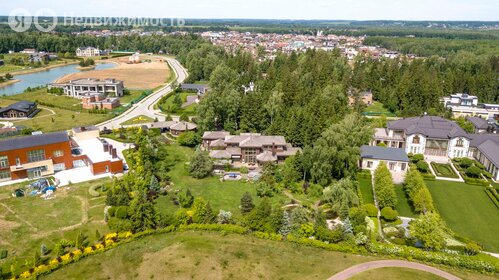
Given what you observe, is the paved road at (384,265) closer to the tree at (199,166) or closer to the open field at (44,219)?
the open field at (44,219)

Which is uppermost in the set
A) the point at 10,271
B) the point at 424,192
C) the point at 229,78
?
the point at 229,78

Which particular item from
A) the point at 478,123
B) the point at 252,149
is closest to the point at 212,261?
the point at 252,149

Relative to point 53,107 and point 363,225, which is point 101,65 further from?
point 363,225

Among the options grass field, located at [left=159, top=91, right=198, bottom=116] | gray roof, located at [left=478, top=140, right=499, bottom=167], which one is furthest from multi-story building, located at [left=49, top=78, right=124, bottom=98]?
gray roof, located at [left=478, top=140, right=499, bottom=167]

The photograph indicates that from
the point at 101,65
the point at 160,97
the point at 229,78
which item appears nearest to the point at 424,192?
the point at 229,78

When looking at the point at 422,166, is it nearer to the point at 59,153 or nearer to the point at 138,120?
the point at 59,153

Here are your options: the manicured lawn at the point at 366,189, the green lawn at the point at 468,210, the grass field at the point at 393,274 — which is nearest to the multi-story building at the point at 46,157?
the manicured lawn at the point at 366,189
